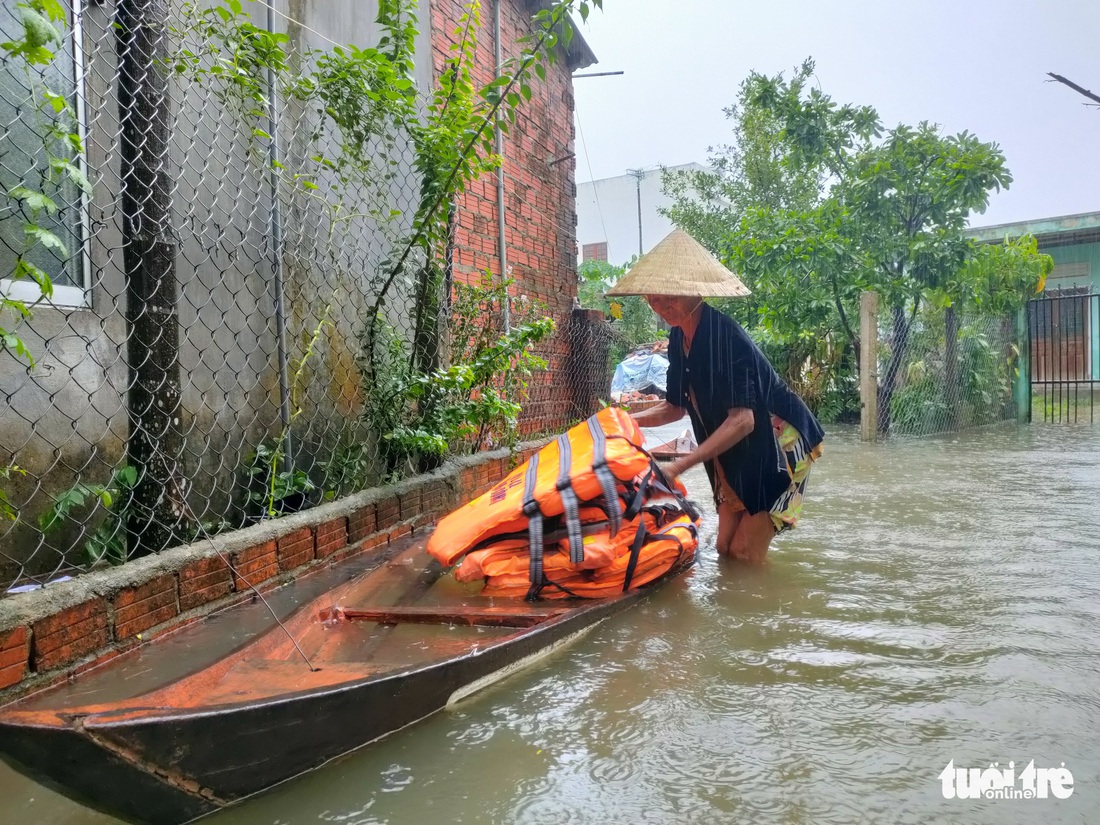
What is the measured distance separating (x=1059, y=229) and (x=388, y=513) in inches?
616

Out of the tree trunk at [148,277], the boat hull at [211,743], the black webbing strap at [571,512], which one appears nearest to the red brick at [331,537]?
the tree trunk at [148,277]

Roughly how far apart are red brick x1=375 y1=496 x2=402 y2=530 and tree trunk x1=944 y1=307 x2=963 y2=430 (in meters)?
8.40

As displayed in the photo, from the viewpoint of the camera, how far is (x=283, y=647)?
7.83 feet

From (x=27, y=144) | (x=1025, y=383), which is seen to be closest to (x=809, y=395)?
(x=1025, y=383)

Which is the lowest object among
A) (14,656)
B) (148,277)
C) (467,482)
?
(14,656)

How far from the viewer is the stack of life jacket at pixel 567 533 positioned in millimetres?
2965

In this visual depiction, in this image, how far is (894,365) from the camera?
9.48 metres

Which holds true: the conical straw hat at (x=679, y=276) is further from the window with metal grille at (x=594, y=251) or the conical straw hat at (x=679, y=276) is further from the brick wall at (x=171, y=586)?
the window with metal grille at (x=594, y=251)

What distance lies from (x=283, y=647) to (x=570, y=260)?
6025 millimetres

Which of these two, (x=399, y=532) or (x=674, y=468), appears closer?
(x=674, y=468)

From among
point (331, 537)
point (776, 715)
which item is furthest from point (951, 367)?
point (776, 715)

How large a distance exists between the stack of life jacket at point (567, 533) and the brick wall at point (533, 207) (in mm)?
2840

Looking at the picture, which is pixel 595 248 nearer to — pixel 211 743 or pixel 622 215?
pixel 622 215

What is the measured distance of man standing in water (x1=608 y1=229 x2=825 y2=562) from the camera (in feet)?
11.8
